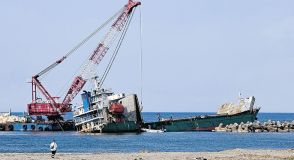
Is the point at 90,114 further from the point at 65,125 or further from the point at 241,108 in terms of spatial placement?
the point at 241,108

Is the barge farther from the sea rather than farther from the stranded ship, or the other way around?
the sea

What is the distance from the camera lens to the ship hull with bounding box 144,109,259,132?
17075cm

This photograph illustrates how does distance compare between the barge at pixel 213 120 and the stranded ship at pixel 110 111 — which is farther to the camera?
the barge at pixel 213 120

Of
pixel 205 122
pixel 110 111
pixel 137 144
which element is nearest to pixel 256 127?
pixel 205 122

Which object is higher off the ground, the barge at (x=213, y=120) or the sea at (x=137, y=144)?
the barge at (x=213, y=120)

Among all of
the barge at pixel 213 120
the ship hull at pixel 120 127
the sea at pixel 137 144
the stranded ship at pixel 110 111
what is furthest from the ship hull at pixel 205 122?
the sea at pixel 137 144

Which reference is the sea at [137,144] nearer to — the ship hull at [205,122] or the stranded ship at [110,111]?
the stranded ship at [110,111]

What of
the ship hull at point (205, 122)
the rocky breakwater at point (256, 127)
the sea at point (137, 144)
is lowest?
the sea at point (137, 144)

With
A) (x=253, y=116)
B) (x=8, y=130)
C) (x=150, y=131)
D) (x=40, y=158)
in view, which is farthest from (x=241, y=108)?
(x=40, y=158)

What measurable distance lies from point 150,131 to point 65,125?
25099 mm

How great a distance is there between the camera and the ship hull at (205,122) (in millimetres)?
170750

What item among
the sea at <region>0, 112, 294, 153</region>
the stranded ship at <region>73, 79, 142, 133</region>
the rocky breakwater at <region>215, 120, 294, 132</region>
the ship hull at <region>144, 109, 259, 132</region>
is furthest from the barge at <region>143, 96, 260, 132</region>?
the sea at <region>0, 112, 294, 153</region>

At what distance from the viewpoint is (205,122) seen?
566ft

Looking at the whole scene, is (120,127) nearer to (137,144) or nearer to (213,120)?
(213,120)
